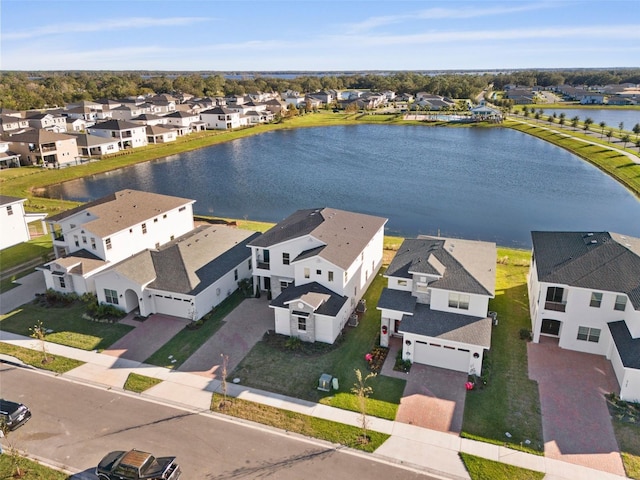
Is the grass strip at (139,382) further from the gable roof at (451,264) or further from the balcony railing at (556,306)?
the balcony railing at (556,306)

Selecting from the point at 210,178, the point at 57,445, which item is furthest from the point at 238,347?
the point at 210,178

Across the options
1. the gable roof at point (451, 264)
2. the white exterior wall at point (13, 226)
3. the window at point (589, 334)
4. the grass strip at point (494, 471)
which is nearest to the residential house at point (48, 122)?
the white exterior wall at point (13, 226)

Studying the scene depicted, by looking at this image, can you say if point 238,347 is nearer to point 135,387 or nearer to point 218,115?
point 135,387

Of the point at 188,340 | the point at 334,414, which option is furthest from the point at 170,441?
the point at 188,340

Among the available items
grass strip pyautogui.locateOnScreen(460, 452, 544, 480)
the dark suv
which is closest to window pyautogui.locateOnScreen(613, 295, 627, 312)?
grass strip pyautogui.locateOnScreen(460, 452, 544, 480)

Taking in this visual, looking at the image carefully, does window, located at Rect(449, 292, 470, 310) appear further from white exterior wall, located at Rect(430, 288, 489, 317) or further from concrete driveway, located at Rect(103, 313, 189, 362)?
concrete driveway, located at Rect(103, 313, 189, 362)

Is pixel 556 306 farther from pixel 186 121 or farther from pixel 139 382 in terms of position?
pixel 186 121
